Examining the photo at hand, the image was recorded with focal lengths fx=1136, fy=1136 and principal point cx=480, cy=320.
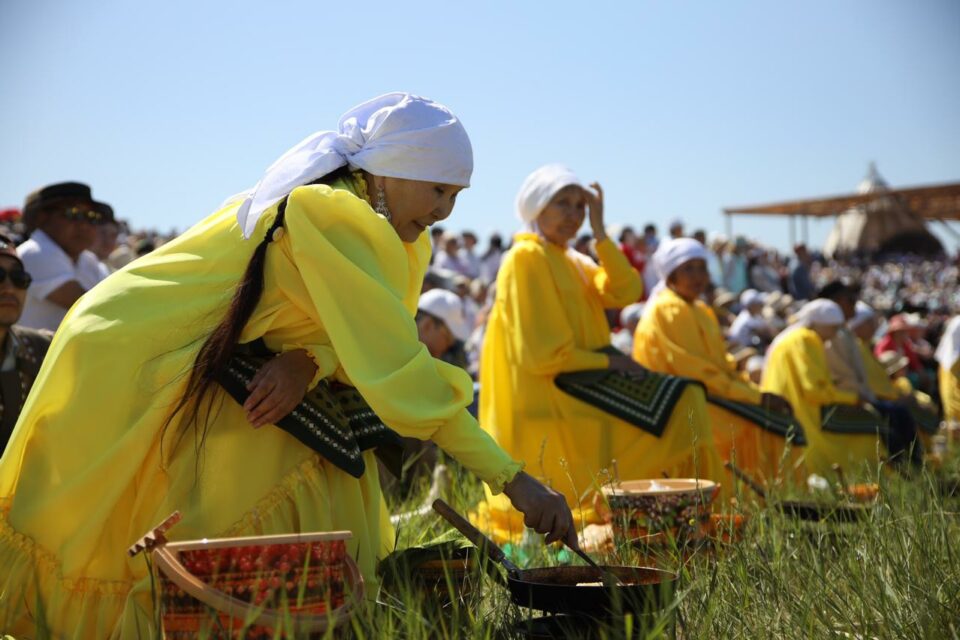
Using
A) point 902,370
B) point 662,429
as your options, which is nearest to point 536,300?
point 662,429

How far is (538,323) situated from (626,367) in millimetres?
523

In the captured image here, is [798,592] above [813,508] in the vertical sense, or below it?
above

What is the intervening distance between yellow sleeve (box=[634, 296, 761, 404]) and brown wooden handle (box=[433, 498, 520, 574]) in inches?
177

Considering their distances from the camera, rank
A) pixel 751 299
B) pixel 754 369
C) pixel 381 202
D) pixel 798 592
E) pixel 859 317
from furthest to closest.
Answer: pixel 751 299
pixel 754 369
pixel 859 317
pixel 381 202
pixel 798 592

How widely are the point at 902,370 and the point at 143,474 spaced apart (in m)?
10.7

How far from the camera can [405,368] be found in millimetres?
2768

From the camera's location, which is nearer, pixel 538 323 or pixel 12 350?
pixel 12 350

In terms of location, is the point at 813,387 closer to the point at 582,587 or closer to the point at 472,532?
the point at 472,532

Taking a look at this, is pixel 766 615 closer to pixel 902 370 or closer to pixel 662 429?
pixel 662 429

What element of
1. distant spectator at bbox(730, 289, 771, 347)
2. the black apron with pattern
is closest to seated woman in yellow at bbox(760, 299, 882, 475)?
distant spectator at bbox(730, 289, 771, 347)

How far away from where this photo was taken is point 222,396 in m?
3.02

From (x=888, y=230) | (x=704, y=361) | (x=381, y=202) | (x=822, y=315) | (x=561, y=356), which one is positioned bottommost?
(x=888, y=230)

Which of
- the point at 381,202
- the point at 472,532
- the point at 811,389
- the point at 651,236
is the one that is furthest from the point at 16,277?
the point at 651,236

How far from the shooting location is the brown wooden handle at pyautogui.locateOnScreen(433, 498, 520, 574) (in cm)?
274
